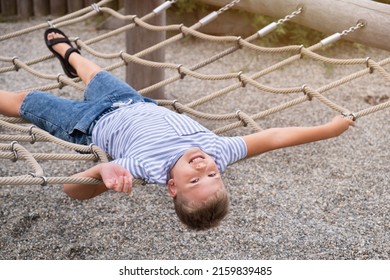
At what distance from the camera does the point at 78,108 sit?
1.90 m

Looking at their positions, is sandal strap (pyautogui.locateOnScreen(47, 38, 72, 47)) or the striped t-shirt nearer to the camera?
the striped t-shirt

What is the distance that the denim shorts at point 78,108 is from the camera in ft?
6.12

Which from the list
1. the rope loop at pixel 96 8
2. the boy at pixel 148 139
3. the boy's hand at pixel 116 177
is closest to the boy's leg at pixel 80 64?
the boy at pixel 148 139

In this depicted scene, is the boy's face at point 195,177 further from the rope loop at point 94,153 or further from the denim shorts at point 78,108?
the denim shorts at point 78,108

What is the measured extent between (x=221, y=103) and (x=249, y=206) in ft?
3.49

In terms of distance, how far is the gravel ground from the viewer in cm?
212

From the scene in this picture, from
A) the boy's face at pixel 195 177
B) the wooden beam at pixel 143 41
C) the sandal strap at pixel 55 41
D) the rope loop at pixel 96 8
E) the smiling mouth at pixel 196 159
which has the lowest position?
the wooden beam at pixel 143 41

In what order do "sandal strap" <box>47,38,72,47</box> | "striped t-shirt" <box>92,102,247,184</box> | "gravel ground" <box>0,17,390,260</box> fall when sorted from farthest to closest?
1. "sandal strap" <box>47,38,72,47</box>
2. "gravel ground" <box>0,17,390,260</box>
3. "striped t-shirt" <box>92,102,247,184</box>

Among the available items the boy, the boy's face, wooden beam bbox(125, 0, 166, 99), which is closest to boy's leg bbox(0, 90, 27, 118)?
the boy

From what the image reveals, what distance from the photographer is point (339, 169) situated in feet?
8.75

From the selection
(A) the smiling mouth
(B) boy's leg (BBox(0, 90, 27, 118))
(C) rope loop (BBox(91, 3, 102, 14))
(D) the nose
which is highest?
(D) the nose

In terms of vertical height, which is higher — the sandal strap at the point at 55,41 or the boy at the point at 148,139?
the boy at the point at 148,139

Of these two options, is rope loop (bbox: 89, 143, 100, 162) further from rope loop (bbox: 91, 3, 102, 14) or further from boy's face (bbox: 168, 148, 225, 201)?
rope loop (bbox: 91, 3, 102, 14)
